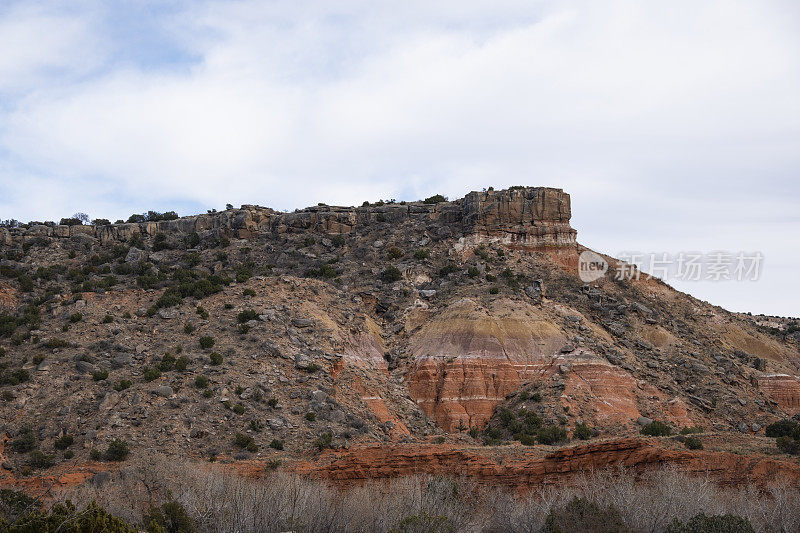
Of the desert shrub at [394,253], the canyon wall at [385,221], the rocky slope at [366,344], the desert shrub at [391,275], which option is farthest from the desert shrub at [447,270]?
the canyon wall at [385,221]

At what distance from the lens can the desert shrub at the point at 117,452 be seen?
33594 millimetres

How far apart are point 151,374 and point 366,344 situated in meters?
13.5

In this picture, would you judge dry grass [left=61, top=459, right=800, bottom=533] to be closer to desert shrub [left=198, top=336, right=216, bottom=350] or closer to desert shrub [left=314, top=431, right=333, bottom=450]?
desert shrub [left=314, top=431, right=333, bottom=450]

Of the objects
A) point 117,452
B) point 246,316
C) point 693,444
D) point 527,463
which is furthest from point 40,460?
point 693,444

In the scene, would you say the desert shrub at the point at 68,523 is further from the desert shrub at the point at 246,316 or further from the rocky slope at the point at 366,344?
the desert shrub at the point at 246,316

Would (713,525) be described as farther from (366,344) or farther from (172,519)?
(366,344)

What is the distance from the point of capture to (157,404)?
37.5 m

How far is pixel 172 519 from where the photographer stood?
24.4m

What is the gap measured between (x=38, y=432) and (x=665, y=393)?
3363 cm

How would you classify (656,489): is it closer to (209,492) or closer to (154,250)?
(209,492)

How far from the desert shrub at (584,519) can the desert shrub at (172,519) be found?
11.6 meters

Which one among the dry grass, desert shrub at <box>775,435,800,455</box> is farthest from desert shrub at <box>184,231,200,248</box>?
desert shrub at <box>775,435,800,455</box>

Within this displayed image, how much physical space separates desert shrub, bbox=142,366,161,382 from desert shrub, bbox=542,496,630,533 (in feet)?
74.8

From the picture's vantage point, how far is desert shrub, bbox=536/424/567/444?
124 feet
